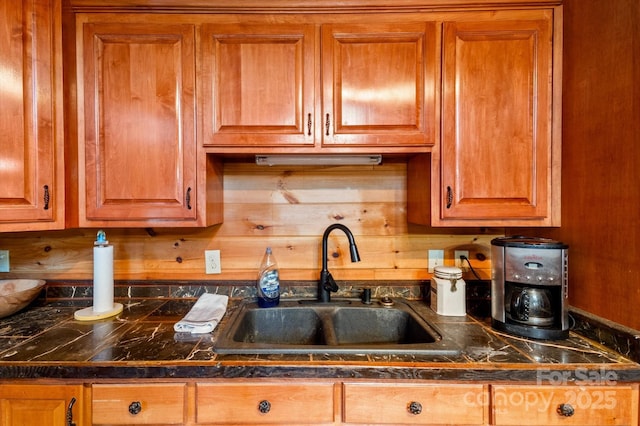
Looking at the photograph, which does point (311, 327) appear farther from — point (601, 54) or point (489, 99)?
point (601, 54)

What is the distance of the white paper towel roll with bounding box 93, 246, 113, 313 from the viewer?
135cm

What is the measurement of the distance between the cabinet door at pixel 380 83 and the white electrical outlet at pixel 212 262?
2.91 ft

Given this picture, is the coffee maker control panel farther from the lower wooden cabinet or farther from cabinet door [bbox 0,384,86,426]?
cabinet door [bbox 0,384,86,426]

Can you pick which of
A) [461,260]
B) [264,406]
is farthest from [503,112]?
[264,406]

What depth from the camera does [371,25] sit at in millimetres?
1277

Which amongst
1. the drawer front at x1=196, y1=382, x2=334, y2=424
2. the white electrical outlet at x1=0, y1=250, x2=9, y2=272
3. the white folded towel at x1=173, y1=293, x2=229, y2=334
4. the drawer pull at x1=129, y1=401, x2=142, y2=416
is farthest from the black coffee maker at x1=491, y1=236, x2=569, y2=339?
the white electrical outlet at x1=0, y1=250, x2=9, y2=272

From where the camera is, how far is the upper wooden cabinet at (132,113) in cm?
128

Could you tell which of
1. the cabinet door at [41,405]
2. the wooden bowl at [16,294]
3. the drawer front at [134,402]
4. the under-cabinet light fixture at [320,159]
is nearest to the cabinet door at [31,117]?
the wooden bowl at [16,294]

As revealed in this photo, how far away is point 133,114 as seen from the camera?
4.20ft

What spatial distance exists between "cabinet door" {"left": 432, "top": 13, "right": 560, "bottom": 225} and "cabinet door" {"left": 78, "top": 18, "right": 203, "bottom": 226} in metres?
1.10

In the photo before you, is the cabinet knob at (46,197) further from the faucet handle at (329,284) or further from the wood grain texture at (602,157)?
the wood grain texture at (602,157)

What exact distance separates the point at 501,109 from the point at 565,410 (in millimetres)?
1084

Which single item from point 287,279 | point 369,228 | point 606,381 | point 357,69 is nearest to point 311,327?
point 287,279

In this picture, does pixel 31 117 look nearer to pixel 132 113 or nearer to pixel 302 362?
pixel 132 113
